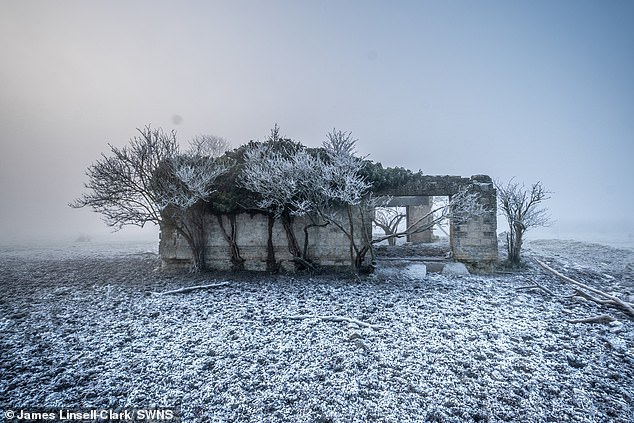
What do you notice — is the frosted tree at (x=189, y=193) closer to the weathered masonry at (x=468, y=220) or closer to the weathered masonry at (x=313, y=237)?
the weathered masonry at (x=313, y=237)

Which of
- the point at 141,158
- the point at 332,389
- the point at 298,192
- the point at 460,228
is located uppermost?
the point at 141,158

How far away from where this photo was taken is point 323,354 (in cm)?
507

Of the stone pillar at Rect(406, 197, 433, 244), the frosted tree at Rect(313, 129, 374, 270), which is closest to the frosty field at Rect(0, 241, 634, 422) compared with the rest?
the frosted tree at Rect(313, 129, 374, 270)

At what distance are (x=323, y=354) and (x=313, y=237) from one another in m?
6.86

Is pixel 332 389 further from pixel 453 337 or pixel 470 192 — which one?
pixel 470 192

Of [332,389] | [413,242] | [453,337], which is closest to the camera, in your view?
[332,389]

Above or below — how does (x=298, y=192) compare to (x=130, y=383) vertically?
above

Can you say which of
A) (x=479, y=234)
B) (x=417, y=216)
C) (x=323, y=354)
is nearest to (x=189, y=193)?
(x=323, y=354)

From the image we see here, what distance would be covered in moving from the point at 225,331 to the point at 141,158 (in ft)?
26.0

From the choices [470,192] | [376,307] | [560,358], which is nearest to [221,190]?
[376,307]

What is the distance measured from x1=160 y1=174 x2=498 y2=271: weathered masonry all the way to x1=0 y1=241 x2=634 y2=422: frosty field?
8.70 feet

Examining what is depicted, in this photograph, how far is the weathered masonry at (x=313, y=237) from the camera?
1172 centimetres

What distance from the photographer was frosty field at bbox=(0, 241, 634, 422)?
12.3ft

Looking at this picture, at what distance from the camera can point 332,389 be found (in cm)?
407
